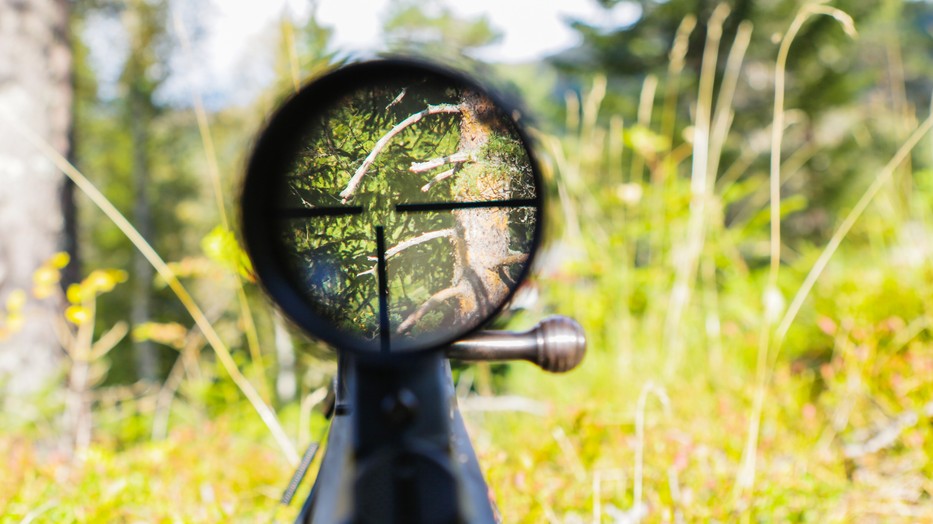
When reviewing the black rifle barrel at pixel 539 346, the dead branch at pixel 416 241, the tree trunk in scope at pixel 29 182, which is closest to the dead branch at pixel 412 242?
the dead branch at pixel 416 241

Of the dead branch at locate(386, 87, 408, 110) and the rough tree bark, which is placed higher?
the dead branch at locate(386, 87, 408, 110)

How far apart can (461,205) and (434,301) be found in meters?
0.12

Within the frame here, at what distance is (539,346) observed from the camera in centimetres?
82

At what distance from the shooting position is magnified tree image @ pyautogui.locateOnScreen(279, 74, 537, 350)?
0.76m

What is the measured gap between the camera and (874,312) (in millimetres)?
2141

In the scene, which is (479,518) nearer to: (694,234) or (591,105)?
(694,234)

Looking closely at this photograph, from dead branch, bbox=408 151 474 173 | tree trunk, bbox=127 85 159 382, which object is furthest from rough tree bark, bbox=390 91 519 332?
tree trunk, bbox=127 85 159 382

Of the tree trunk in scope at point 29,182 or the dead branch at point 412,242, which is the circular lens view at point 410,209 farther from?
the tree trunk in scope at point 29,182

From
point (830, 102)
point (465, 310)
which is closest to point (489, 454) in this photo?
point (465, 310)

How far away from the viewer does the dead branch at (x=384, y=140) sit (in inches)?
30.9

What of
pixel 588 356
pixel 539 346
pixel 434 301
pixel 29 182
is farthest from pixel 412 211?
pixel 29 182

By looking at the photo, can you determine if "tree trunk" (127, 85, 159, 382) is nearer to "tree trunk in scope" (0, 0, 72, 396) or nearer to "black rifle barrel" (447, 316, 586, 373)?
"tree trunk in scope" (0, 0, 72, 396)

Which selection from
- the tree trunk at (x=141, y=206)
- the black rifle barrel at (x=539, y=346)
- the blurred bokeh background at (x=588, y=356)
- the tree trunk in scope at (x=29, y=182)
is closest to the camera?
the black rifle barrel at (x=539, y=346)

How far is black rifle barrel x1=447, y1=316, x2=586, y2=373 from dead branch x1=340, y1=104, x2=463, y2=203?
9.6 inches
